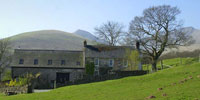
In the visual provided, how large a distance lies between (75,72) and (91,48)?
8000 millimetres

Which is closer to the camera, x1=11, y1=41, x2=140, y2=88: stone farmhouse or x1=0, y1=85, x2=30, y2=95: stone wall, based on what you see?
x1=0, y1=85, x2=30, y2=95: stone wall

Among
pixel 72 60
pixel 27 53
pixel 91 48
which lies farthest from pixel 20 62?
pixel 91 48

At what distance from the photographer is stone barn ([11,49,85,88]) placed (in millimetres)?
57312

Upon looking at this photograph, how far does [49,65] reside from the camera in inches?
2346

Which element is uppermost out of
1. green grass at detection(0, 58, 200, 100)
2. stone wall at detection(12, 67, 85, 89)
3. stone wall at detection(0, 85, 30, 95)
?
stone wall at detection(12, 67, 85, 89)

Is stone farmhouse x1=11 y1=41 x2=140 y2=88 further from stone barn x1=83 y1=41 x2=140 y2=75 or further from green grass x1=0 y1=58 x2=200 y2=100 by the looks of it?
green grass x1=0 y1=58 x2=200 y2=100

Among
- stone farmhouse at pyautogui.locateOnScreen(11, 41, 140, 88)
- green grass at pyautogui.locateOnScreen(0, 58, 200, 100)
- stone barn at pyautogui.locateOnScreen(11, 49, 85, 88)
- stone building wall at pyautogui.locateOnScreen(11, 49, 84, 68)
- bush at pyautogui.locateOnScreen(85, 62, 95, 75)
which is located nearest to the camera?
green grass at pyautogui.locateOnScreen(0, 58, 200, 100)

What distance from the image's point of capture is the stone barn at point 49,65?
5731cm

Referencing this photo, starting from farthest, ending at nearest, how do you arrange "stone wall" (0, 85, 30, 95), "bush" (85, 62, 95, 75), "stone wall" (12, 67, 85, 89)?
"bush" (85, 62, 95, 75) → "stone wall" (12, 67, 85, 89) → "stone wall" (0, 85, 30, 95)

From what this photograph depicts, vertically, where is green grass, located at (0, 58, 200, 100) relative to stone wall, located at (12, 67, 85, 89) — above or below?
below

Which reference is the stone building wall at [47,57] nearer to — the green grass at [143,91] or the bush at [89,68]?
the bush at [89,68]

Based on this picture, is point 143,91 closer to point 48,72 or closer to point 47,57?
point 48,72

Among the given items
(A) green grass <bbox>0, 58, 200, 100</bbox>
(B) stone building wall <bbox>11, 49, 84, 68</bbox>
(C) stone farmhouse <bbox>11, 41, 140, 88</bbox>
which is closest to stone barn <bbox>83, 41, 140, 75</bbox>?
(C) stone farmhouse <bbox>11, 41, 140, 88</bbox>

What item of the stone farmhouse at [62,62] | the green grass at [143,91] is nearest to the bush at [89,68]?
the stone farmhouse at [62,62]
